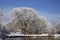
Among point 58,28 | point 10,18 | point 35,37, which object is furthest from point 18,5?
point 58,28

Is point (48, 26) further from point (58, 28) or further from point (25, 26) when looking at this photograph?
point (25, 26)

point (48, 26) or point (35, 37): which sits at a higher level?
Answer: point (48, 26)

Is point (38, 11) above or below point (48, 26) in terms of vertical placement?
above

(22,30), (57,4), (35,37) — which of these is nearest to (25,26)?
(22,30)

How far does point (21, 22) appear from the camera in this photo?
1.80m

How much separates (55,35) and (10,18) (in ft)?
2.04

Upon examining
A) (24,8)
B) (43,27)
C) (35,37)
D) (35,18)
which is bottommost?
(35,37)

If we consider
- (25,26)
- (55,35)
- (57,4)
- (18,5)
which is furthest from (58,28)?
(18,5)

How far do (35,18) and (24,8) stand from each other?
191mm

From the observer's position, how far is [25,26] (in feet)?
5.88

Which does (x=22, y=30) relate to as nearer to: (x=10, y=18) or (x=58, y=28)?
(x=10, y=18)

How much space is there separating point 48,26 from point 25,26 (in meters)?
0.30

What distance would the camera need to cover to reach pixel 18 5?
1.82m

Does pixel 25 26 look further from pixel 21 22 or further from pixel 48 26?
pixel 48 26
